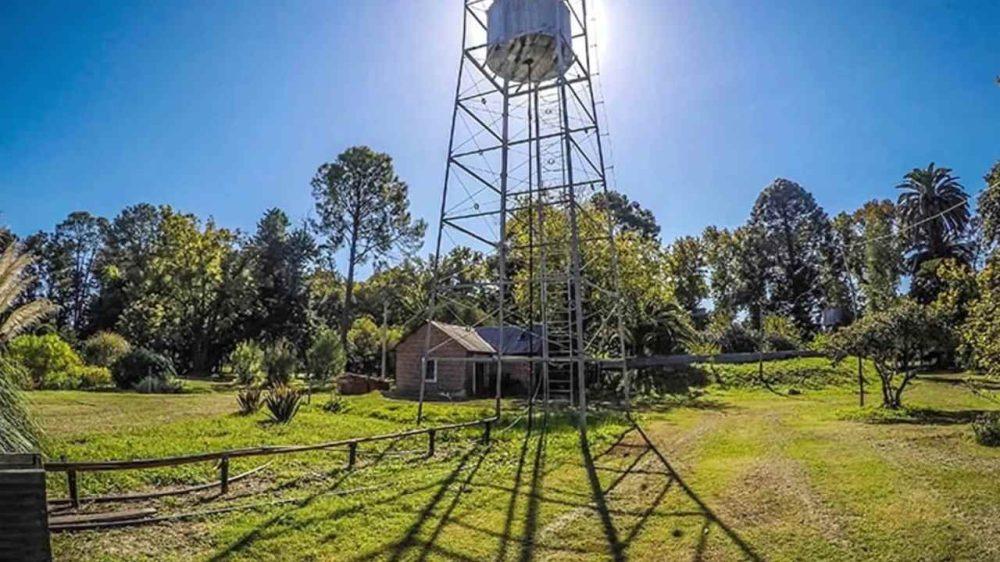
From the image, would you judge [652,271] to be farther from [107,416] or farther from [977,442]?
[107,416]

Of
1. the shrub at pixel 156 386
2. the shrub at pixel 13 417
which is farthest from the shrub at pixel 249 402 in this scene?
the shrub at pixel 156 386

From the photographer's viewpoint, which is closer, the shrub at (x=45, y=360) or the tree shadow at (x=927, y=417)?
the tree shadow at (x=927, y=417)

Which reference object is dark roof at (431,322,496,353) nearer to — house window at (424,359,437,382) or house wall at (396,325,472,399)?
house wall at (396,325,472,399)

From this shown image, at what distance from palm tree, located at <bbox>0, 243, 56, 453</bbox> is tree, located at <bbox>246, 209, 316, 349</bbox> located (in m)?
34.2

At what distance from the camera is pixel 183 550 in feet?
18.2

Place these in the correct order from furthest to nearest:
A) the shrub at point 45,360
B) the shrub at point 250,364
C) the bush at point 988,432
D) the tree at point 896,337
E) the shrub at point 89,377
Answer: the shrub at point 250,364, the shrub at point 89,377, the shrub at point 45,360, the tree at point 896,337, the bush at point 988,432

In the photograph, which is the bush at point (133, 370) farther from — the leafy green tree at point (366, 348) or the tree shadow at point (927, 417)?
the tree shadow at point (927, 417)

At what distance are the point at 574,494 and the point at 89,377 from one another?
2374 cm

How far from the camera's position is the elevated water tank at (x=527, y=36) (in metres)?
14.5

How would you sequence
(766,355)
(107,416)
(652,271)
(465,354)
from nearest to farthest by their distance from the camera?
1. (107,416)
2. (465,354)
3. (652,271)
4. (766,355)

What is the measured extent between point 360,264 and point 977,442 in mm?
35506

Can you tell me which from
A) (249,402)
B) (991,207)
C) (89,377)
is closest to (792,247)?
(991,207)

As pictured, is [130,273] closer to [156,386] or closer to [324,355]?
[156,386]

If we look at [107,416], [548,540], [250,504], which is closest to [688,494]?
[548,540]
